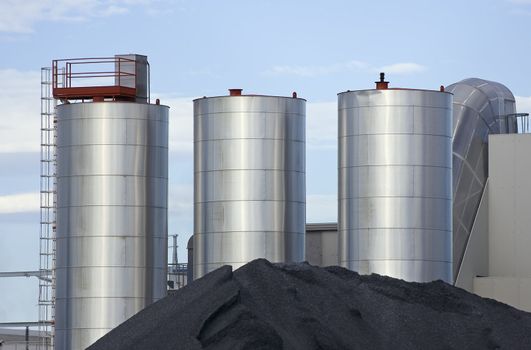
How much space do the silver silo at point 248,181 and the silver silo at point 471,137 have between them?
7.13 metres

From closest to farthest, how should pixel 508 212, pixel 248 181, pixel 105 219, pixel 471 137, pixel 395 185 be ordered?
pixel 395 185, pixel 248 181, pixel 105 219, pixel 508 212, pixel 471 137

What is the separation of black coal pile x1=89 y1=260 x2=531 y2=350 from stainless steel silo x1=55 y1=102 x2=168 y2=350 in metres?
13.8

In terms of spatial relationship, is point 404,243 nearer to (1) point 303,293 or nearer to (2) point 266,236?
(2) point 266,236

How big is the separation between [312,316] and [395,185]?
47.4 ft

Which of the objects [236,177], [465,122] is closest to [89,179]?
[236,177]

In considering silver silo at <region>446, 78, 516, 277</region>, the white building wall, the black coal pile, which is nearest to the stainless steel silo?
silver silo at <region>446, 78, 516, 277</region>

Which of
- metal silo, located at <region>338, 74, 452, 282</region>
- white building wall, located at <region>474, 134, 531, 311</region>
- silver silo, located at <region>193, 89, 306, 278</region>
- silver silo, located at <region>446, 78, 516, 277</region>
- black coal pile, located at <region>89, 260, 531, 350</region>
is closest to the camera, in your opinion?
black coal pile, located at <region>89, 260, 531, 350</region>

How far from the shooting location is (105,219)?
33844 mm

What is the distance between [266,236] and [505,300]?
342 inches

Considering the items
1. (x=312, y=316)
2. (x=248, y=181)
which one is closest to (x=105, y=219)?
(x=248, y=181)

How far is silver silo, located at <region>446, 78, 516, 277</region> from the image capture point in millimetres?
38719

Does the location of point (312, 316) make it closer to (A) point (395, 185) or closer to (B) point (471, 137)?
(A) point (395, 185)

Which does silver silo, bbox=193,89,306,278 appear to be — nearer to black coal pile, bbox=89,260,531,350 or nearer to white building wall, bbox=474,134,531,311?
white building wall, bbox=474,134,531,311

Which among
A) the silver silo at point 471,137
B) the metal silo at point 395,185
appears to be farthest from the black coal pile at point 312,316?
the silver silo at point 471,137
